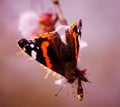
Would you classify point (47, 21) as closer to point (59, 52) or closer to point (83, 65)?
point (59, 52)

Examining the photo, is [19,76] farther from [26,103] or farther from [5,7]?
[5,7]

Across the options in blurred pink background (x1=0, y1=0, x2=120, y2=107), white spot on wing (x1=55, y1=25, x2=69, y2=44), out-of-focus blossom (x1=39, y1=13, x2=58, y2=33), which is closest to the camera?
white spot on wing (x1=55, y1=25, x2=69, y2=44)

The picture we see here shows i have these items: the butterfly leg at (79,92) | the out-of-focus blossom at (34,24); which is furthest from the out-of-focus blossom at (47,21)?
the butterfly leg at (79,92)

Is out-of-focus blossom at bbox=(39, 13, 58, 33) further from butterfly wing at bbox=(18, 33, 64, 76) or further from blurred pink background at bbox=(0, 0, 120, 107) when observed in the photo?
blurred pink background at bbox=(0, 0, 120, 107)

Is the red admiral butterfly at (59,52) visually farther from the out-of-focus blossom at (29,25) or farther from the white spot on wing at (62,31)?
the out-of-focus blossom at (29,25)

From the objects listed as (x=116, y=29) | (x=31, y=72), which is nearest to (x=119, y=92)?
(x=116, y=29)

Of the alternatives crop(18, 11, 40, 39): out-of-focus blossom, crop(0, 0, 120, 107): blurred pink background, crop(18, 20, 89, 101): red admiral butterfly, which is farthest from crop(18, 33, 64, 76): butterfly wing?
crop(0, 0, 120, 107): blurred pink background
